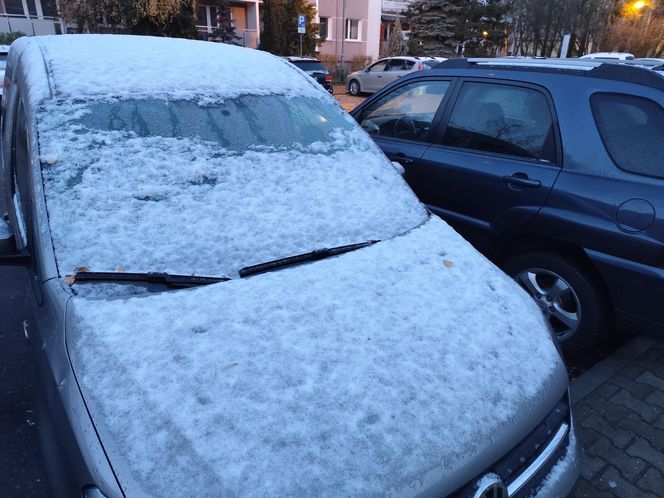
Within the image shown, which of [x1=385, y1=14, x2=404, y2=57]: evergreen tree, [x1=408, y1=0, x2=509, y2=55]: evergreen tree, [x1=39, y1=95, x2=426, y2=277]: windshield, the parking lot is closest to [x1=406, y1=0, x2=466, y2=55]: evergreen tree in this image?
[x1=408, y1=0, x2=509, y2=55]: evergreen tree

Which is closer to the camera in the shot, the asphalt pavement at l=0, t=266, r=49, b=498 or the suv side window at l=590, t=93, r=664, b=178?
the asphalt pavement at l=0, t=266, r=49, b=498

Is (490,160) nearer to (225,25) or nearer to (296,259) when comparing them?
(296,259)

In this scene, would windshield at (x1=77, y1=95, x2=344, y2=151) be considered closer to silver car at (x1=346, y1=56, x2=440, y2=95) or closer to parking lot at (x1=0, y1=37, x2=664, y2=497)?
parking lot at (x1=0, y1=37, x2=664, y2=497)

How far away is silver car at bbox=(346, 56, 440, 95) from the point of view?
55.3 feet

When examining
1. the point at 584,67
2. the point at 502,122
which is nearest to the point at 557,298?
the point at 502,122

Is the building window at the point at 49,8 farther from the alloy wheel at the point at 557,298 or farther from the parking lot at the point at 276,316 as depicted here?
the alloy wheel at the point at 557,298

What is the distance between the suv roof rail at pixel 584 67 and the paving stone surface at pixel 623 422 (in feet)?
5.52

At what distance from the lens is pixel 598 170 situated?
277 cm

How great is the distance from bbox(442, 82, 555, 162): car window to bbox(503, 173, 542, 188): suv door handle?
0.48 ft

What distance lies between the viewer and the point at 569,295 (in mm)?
3039

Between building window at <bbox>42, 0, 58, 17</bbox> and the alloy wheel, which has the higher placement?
building window at <bbox>42, 0, 58, 17</bbox>

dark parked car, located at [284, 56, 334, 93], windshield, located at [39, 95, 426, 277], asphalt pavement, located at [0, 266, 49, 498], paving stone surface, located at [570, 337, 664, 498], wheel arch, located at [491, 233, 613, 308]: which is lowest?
paving stone surface, located at [570, 337, 664, 498]

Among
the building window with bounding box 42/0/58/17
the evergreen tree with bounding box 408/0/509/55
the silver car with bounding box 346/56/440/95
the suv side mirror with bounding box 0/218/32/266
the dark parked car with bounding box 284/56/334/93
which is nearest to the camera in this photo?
the suv side mirror with bounding box 0/218/32/266

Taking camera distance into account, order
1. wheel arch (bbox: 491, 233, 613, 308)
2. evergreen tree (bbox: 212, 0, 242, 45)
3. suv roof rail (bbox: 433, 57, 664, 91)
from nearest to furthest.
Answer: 1. suv roof rail (bbox: 433, 57, 664, 91)
2. wheel arch (bbox: 491, 233, 613, 308)
3. evergreen tree (bbox: 212, 0, 242, 45)
